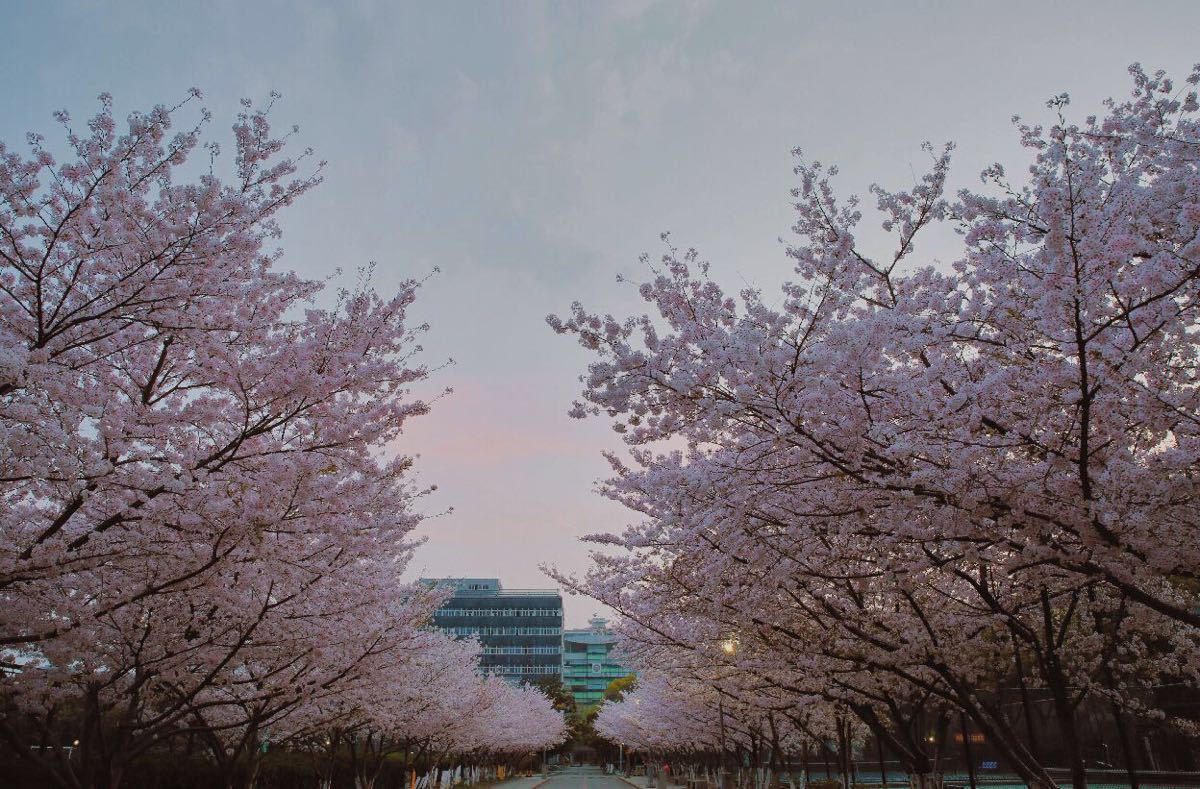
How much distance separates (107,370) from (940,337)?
719 centimetres

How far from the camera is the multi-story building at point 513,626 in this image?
108 metres

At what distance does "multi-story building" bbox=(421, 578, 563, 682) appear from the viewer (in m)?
108

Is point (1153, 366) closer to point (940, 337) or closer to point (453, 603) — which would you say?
point (940, 337)

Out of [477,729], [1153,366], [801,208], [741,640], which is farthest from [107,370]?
[477,729]

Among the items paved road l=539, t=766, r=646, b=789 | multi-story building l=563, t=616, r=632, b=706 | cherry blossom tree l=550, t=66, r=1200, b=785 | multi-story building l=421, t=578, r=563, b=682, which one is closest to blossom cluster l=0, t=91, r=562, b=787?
cherry blossom tree l=550, t=66, r=1200, b=785

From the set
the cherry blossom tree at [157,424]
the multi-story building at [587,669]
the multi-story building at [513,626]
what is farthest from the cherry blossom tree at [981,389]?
the multi-story building at [587,669]

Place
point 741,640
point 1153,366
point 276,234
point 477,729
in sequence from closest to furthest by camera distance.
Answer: point 1153,366, point 276,234, point 741,640, point 477,729

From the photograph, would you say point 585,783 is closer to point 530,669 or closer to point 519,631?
point 530,669

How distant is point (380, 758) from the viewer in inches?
844

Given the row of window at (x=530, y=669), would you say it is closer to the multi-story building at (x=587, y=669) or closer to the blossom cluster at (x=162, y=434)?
the multi-story building at (x=587, y=669)

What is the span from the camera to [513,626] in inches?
4328

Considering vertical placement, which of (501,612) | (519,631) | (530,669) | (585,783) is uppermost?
(501,612)

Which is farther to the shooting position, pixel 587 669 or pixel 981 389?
pixel 587 669

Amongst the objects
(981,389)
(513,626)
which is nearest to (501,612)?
(513,626)
